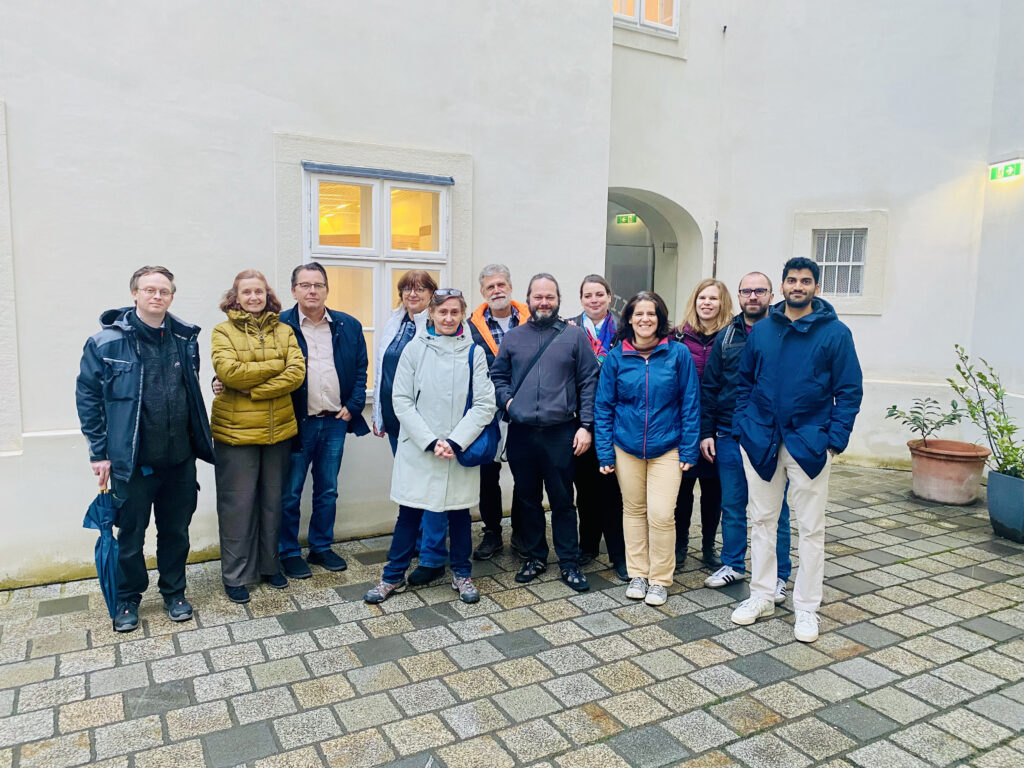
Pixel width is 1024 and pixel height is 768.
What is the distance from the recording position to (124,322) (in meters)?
4.02

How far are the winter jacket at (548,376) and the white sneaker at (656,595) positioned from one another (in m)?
1.07

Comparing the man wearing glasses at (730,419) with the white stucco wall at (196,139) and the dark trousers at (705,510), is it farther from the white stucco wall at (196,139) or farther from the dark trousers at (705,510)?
the white stucco wall at (196,139)

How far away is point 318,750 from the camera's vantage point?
10.1ft

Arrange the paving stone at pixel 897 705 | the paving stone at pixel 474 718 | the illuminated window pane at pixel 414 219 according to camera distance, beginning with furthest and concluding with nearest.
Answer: the illuminated window pane at pixel 414 219 → the paving stone at pixel 897 705 → the paving stone at pixel 474 718

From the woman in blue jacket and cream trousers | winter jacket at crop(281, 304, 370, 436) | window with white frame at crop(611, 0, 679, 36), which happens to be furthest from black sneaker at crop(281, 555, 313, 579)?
window with white frame at crop(611, 0, 679, 36)

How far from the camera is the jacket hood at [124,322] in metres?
4.03

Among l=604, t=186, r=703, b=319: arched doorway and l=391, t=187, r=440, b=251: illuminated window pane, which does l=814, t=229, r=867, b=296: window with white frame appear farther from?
l=391, t=187, r=440, b=251: illuminated window pane

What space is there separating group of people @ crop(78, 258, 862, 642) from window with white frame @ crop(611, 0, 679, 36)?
384cm

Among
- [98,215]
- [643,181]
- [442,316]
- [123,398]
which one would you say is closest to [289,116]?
[98,215]

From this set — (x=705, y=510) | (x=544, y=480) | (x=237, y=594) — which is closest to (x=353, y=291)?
(x=544, y=480)

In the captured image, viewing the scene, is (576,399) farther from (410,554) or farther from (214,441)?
(214,441)

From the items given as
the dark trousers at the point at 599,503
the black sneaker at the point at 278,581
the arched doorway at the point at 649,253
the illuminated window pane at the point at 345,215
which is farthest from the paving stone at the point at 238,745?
the arched doorway at the point at 649,253

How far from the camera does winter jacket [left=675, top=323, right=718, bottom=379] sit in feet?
15.9

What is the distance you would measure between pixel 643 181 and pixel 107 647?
624 centimetres
